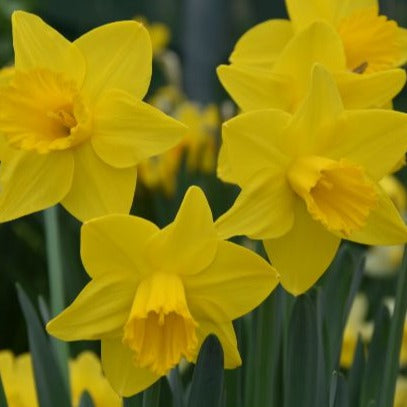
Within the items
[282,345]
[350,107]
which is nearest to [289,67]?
[350,107]

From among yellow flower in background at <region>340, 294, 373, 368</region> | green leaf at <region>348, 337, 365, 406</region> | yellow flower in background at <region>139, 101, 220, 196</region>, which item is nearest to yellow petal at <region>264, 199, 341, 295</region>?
green leaf at <region>348, 337, 365, 406</region>

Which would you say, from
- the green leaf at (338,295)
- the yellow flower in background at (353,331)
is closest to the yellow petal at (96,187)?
the green leaf at (338,295)

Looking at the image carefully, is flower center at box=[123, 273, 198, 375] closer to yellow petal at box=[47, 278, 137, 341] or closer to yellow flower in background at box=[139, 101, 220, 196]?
yellow petal at box=[47, 278, 137, 341]

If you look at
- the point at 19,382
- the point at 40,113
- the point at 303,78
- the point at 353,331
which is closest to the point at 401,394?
the point at 353,331

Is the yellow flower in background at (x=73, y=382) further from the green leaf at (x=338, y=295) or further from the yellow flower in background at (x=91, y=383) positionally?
the green leaf at (x=338, y=295)

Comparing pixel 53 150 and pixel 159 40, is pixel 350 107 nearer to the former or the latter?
pixel 53 150

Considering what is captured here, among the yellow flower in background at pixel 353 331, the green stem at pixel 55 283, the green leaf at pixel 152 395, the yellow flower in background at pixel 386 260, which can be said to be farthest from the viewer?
the yellow flower in background at pixel 386 260

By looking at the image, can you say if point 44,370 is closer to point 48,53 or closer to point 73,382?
point 73,382
